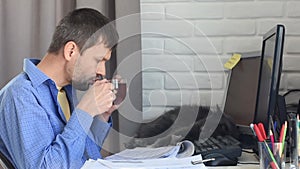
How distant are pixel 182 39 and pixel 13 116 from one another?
77 cm

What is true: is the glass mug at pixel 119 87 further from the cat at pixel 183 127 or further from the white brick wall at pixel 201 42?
the white brick wall at pixel 201 42

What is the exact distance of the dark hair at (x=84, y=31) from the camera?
1315mm

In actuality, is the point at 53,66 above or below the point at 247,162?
above

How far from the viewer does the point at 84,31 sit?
4.33 ft

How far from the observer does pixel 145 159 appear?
3.99ft

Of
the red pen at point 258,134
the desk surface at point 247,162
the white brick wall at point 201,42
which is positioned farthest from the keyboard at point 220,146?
Result: the white brick wall at point 201,42

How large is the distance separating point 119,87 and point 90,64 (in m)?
0.12

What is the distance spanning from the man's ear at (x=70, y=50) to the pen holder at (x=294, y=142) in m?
0.58

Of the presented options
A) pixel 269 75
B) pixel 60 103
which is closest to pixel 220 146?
pixel 269 75

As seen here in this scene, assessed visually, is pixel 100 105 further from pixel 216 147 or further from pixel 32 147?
pixel 216 147

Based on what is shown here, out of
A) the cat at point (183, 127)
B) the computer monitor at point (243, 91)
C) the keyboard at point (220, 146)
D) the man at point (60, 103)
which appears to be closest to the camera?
the man at point (60, 103)

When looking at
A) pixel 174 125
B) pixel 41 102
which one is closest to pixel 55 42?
pixel 41 102

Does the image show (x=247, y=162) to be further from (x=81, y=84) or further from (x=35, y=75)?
(x=35, y=75)

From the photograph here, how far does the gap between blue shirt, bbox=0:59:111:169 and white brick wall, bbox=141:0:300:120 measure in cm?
51
